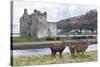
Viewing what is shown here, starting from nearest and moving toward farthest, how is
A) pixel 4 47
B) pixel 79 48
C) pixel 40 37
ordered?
pixel 4 47 < pixel 40 37 < pixel 79 48

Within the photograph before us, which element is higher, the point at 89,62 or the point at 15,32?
the point at 15,32

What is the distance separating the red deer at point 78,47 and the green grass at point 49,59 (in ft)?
0.21

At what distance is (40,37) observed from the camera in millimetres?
2350

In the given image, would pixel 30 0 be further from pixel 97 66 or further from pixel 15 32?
pixel 97 66

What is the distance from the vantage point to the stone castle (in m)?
2.28

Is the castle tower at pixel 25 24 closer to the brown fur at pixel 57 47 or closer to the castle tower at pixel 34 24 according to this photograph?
the castle tower at pixel 34 24

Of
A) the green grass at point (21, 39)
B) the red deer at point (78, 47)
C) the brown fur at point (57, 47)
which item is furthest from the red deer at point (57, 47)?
the green grass at point (21, 39)

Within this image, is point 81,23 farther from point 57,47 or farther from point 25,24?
point 25,24

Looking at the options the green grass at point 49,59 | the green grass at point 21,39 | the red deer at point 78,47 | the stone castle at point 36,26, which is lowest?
the green grass at point 49,59

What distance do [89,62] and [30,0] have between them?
1077 millimetres

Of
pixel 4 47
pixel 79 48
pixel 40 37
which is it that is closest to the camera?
pixel 4 47

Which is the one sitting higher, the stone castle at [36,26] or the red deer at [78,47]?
the stone castle at [36,26]

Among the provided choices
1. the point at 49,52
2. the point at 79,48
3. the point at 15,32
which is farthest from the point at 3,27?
the point at 79,48

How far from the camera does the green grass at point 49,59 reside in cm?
225
